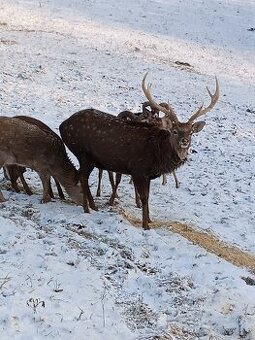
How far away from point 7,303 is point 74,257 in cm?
165

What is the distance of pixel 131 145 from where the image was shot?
10336mm

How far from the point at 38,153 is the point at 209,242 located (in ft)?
11.2

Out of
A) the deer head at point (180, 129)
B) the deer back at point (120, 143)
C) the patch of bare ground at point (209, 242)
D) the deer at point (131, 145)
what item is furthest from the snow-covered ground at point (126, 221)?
the deer head at point (180, 129)

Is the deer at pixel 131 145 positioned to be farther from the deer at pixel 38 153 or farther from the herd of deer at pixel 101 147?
the deer at pixel 38 153

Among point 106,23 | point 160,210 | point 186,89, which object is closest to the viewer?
point 160,210

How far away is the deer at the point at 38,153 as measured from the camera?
10688mm

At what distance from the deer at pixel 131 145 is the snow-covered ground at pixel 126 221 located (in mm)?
807

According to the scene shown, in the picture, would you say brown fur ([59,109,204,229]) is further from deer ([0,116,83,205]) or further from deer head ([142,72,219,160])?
deer ([0,116,83,205])

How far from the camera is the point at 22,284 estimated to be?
7.49 metres

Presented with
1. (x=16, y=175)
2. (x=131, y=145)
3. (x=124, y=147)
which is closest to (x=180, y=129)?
(x=131, y=145)

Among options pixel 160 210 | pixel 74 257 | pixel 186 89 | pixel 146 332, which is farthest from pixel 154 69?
pixel 146 332

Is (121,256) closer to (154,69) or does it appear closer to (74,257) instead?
(74,257)

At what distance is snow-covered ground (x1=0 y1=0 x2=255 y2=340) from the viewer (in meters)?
7.22

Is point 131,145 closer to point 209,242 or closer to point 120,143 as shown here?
point 120,143
